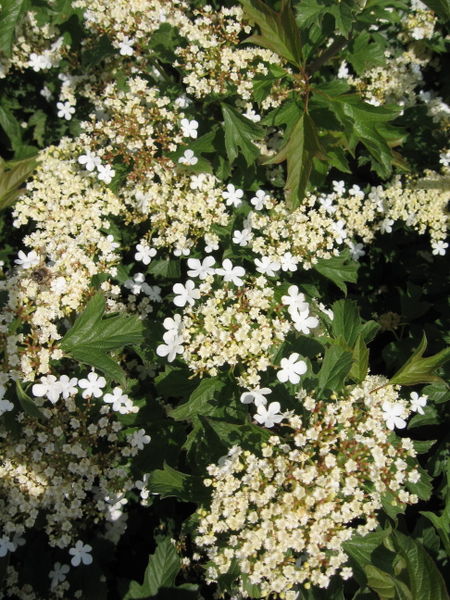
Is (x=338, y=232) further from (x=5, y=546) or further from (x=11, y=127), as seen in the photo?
(x=11, y=127)

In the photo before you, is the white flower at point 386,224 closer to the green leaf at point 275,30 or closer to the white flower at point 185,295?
the green leaf at point 275,30

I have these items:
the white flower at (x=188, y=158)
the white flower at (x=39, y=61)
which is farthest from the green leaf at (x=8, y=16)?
the white flower at (x=188, y=158)

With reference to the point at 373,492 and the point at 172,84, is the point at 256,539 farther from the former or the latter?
the point at 172,84

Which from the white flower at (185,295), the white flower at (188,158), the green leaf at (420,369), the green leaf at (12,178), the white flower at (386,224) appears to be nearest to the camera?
the green leaf at (12,178)

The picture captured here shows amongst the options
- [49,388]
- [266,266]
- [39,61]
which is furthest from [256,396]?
[39,61]

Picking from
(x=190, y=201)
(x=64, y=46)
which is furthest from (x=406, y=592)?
(x=64, y=46)
